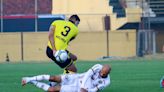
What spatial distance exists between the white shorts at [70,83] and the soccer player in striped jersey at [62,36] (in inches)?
55.4

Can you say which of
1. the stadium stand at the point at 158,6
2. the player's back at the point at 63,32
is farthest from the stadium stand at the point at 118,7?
the player's back at the point at 63,32

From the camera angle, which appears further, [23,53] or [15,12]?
[15,12]

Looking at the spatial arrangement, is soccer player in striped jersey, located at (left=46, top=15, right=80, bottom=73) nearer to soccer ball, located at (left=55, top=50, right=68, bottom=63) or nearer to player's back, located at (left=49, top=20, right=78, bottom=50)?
player's back, located at (left=49, top=20, right=78, bottom=50)

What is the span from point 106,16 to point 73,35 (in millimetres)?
29249

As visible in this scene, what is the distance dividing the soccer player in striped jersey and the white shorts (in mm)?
1408

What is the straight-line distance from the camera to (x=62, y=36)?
15273 millimetres

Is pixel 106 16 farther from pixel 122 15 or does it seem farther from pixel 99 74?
pixel 99 74

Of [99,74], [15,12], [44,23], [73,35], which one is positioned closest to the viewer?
[99,74]

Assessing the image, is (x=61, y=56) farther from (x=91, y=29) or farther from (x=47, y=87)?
(x=91, y=29)

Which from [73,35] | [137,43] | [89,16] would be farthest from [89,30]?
[73,35]

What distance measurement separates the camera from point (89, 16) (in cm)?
4541

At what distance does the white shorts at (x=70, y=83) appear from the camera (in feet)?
43.8

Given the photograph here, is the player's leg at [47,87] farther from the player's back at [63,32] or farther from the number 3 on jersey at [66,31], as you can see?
the number 3 on jersey at [66,31]

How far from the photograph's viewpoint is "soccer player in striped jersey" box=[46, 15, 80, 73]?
1497cm
